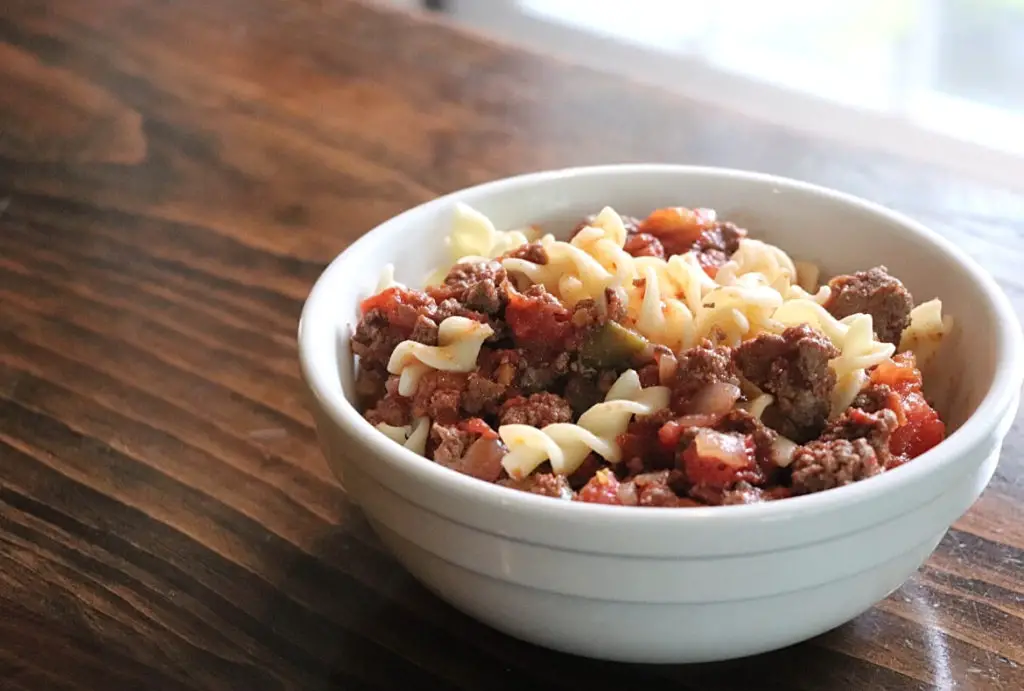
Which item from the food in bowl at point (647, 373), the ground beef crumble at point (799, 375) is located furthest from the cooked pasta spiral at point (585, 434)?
the ground beef crumble at point (799, 375)

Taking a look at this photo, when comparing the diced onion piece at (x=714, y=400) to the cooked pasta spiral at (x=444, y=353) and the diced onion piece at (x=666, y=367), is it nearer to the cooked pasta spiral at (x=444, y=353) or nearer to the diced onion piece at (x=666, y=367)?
the diced onion piece at (x=666, y=367)

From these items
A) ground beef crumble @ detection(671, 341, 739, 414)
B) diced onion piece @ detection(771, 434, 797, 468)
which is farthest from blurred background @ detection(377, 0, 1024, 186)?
diced onion piece @ detection(771, 434, 797, 468)

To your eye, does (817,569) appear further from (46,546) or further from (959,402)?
(46,546)

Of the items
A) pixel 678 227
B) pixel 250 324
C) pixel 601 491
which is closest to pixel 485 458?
pixel 601 491

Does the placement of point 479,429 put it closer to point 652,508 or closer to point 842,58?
point 652,508

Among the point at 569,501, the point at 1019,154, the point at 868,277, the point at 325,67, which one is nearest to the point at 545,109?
the point at 325,67
